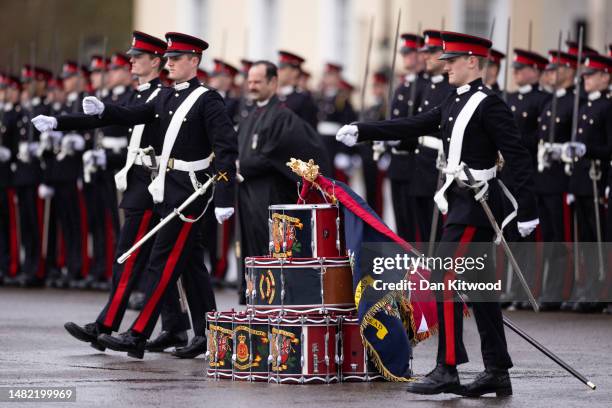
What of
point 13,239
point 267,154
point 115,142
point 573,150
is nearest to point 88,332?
point 267,154

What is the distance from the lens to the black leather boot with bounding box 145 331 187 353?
12.7m

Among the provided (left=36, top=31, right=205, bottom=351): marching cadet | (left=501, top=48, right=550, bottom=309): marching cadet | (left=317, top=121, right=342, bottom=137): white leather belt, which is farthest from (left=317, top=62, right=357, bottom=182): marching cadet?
(left=36, top=31, right=205, bottom=351): marching cadet

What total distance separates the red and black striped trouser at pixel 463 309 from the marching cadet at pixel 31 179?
9.73 meters

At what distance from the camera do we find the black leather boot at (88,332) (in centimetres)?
1220

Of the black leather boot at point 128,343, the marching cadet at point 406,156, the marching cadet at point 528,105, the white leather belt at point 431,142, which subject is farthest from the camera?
the marching cadet at point 528,105

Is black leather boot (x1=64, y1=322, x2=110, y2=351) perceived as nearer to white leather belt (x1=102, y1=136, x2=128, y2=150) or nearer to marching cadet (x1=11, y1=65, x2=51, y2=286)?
white leather belt (x1=102, y1=136, x2=128, y2=150)

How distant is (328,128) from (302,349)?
12724 mm

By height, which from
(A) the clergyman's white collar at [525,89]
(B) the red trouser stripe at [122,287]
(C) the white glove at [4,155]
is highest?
(A) the clergyman's white collar at [525,89]

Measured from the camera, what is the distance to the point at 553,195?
54.1 ft

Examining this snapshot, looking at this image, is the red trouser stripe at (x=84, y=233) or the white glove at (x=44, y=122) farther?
the red trouser stripe at (x=84, y=233)

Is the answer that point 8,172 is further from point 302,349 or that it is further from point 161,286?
point 302,349

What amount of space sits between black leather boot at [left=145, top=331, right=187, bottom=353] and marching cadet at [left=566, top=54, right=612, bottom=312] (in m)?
4.66

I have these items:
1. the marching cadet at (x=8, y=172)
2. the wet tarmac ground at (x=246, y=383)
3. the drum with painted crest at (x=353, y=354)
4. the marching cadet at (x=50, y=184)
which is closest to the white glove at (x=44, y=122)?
the wet tarmac ground at (x=246, y=383)

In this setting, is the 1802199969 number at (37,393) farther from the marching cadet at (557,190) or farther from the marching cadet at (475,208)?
the marching cadet at (557,190)
